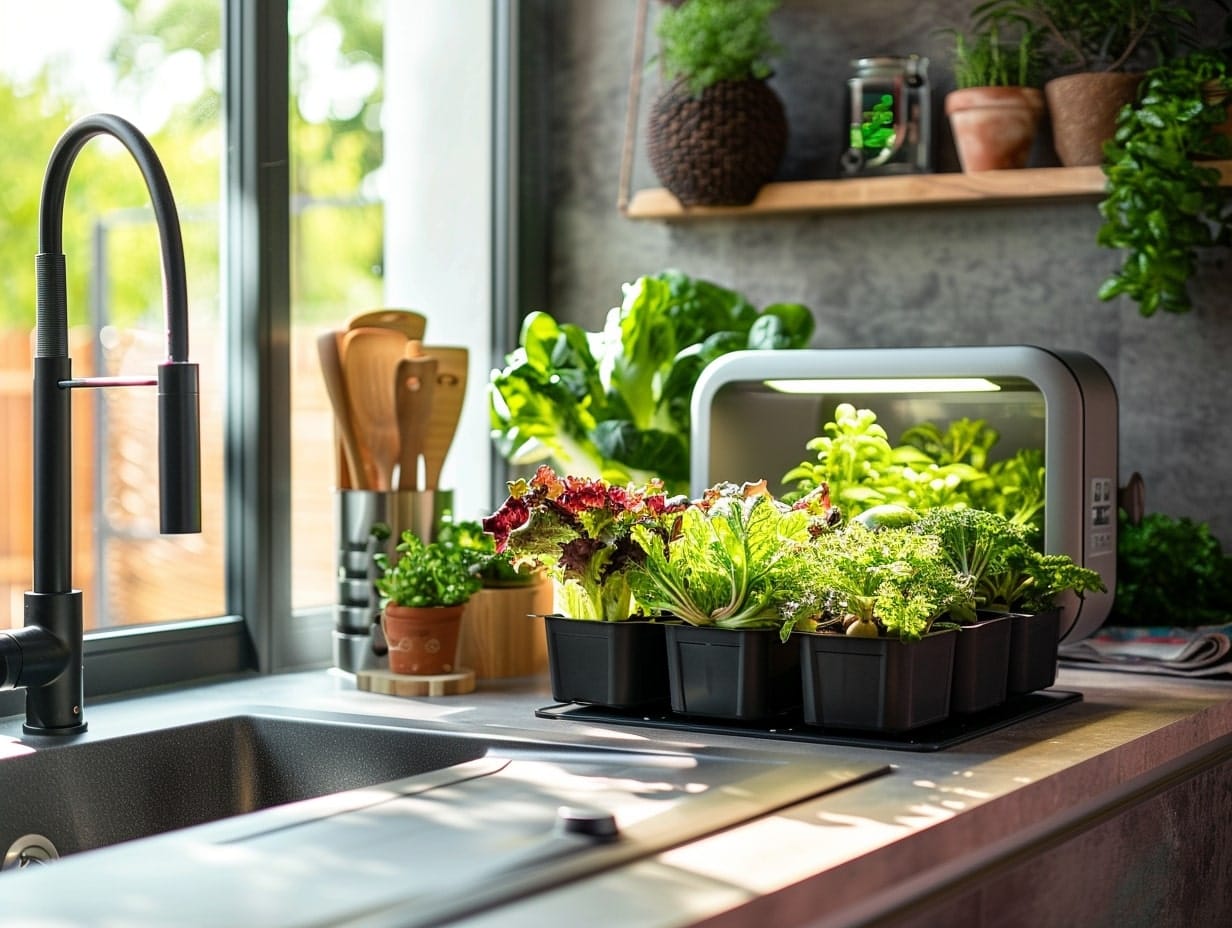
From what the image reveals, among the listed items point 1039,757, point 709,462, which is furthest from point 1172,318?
point 1039,757

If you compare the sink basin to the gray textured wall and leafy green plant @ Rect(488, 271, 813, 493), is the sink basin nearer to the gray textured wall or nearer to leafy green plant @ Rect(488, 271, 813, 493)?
leafy green plant @ Rect(488, 271, 813, 493)

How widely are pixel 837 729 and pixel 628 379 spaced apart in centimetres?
82

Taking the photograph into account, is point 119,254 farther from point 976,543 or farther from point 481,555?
point 976,543

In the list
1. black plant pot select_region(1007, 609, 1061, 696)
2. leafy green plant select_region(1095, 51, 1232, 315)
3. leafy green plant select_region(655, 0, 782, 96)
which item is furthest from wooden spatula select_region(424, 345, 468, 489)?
leafy green plant select_region(1095, 51, 1232, 315)

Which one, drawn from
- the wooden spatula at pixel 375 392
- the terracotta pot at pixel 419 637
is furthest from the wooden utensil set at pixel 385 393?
the terracotta pot at pixel 419 637

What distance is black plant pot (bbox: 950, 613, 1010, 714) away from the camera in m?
1.49

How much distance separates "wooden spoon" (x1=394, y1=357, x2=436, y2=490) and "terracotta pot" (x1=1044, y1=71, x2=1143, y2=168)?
2.90 ft

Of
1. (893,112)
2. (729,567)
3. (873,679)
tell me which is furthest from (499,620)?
(893,112)

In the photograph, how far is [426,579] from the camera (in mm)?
1787

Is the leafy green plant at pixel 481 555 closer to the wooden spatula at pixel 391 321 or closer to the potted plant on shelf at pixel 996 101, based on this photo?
the wooden spatula at pixel 391 321

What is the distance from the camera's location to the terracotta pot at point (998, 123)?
216 centimetres

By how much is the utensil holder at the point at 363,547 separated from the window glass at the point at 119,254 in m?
0.24

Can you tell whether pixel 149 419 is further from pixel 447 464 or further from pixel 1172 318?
pixel 1172 318

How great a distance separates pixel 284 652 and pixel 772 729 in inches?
31.2
